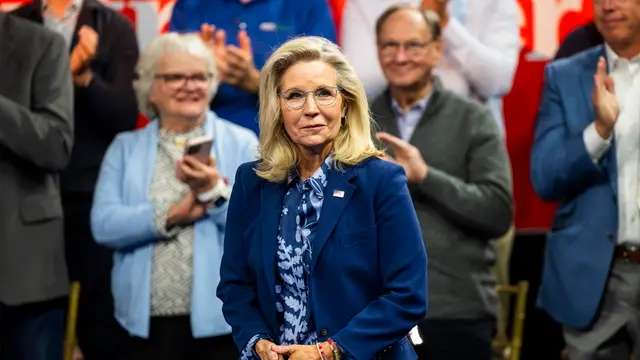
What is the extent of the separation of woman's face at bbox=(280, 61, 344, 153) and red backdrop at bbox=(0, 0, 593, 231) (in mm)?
2116

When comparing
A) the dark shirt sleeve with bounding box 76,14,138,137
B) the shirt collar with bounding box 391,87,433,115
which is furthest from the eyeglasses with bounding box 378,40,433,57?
the dark shirt sleeve with bounding box 76,14,138,137

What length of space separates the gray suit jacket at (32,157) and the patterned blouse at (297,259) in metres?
1.43

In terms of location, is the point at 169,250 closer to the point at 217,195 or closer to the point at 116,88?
the point at 217,195

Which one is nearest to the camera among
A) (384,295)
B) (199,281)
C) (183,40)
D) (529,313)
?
(384,295)

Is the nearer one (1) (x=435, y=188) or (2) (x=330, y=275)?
(2) (x=330, y=275)

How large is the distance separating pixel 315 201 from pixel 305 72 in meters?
0.32

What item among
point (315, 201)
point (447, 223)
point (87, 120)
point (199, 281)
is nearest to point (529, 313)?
point (447, 223)

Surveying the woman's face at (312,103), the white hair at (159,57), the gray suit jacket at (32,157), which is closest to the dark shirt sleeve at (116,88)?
the white hair at (159,57)

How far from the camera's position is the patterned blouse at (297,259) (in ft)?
8.39

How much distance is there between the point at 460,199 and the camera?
381 cm

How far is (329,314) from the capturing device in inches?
99.4

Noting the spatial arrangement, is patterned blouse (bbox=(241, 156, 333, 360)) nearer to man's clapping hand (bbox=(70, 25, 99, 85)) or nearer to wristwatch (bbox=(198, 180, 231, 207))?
wristwatch (bbox=(198, 180, 231, 207))

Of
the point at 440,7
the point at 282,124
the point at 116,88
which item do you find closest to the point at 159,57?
the point at 116,88

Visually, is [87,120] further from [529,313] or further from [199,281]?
[529,313]
